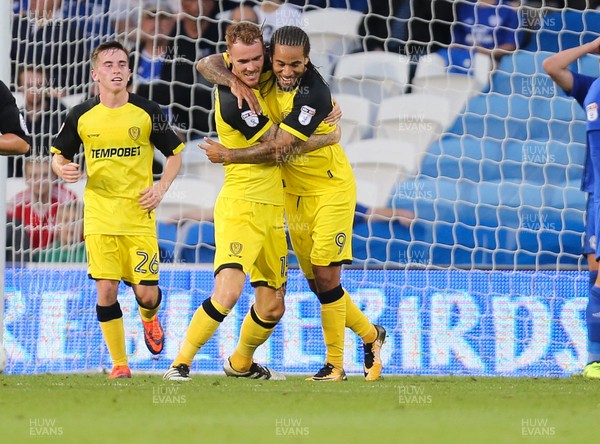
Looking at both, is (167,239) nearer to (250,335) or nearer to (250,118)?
(250,335)

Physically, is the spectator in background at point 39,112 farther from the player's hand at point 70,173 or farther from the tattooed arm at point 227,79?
A: the tattooed arm at point 227,79

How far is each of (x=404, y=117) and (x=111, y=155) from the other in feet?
10.7

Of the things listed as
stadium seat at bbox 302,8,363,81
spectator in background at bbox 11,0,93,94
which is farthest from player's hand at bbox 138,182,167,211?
stadium seat at bbox 302,8,363,81

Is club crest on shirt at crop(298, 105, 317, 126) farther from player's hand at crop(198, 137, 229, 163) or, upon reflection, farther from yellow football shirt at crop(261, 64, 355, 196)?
player's hand at crop(198, 137, 229, 163)

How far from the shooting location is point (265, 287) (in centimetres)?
588

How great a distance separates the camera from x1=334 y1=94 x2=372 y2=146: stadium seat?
350 inches

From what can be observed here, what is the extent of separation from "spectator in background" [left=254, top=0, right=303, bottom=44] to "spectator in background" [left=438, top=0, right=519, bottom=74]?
1.15 meters

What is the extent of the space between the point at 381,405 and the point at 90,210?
8.41 ft

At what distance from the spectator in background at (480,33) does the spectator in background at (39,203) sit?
3.05 meters

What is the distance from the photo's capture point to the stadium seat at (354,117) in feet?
29.2

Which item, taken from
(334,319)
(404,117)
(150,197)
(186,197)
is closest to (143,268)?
(150,197)

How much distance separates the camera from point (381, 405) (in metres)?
4.27

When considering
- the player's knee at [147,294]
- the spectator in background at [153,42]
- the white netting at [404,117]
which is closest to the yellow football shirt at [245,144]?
the player's knee at [147,294]

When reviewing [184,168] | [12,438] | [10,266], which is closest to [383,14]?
[184,168]
